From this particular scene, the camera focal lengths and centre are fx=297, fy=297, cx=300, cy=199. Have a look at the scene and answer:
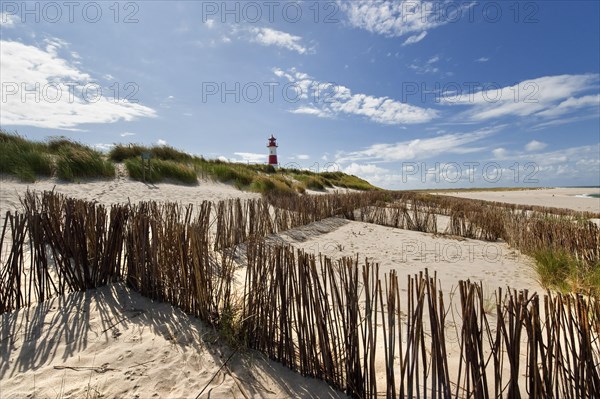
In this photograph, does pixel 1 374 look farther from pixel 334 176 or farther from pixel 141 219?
pixel 334 176

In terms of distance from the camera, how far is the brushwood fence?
1.43 m

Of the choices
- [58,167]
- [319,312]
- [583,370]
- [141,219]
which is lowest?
[583,370]

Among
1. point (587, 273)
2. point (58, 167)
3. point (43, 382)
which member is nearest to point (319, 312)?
point (43, 382)

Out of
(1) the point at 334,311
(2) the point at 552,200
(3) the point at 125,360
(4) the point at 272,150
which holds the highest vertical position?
(4) the point at 272,150

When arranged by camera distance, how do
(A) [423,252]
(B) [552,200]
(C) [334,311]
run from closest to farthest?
(C) [334,311], (A) [423,252], (B) [552,200]

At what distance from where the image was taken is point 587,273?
11.0ft

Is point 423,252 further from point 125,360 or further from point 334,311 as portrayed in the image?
point 125,360

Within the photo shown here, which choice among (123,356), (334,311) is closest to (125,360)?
(123,356)

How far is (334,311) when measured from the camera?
1.85 m

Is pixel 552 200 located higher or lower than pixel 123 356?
higher

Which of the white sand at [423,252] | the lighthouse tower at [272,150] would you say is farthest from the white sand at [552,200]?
the lighthouse tower at [272,150]

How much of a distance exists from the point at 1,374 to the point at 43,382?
1.03 feet

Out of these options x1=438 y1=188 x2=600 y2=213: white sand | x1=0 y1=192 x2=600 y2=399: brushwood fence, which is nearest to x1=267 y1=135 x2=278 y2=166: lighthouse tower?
x1=438 y1=188 x2=600 y2=213: white sand

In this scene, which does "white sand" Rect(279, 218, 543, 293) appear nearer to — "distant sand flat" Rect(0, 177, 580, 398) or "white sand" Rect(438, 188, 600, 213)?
"distant sand flat" Rect(0, 177, 580, 398)
